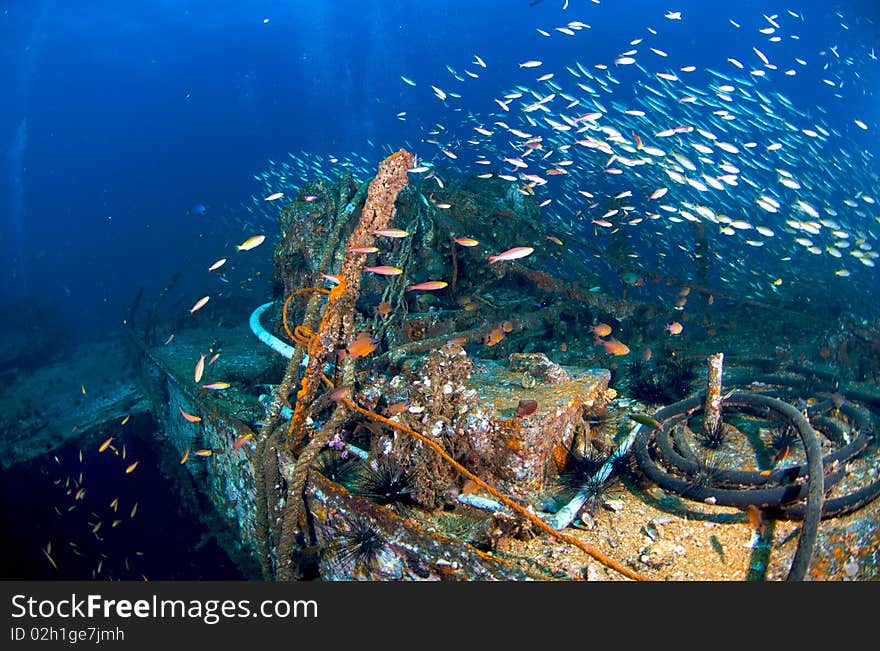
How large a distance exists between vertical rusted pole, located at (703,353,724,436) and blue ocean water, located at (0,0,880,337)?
38401mm

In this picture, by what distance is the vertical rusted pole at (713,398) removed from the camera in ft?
15.8

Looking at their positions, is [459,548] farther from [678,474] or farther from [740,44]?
[740,44]

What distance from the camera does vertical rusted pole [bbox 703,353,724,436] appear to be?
15.8ft

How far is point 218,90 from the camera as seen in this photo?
113 metres

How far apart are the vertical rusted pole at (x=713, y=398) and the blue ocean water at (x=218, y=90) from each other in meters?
38.4

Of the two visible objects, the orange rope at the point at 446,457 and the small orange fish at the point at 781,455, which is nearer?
the orange rope at the point at 446,457

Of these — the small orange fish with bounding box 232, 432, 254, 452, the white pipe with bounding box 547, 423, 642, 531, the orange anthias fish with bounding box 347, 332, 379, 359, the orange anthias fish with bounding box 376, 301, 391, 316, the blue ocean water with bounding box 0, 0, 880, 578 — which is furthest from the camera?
the blue ocean water with bounding box 0, 0, 880, 578

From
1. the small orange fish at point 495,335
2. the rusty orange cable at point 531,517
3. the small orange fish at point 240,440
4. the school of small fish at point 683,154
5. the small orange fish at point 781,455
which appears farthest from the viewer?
the school of small fish at point 683,154

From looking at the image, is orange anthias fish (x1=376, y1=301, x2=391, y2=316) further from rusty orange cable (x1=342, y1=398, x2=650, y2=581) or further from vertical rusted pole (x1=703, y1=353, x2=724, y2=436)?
vertical rusted pole (x1=703, y1=353, x2=724, y2=436)

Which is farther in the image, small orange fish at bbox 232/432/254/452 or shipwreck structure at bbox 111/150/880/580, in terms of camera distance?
small orange fish at bbox 232/432/254/452

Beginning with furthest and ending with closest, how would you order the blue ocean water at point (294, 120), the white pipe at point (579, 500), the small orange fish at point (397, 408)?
1. the blue ocean water at point (294, 120)
2. the small orange fish at point (397, 408)
3. the white pipe at point (579, 500)

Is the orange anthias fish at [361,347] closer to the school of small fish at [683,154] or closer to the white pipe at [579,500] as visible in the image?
the school of small fish at [683,154]

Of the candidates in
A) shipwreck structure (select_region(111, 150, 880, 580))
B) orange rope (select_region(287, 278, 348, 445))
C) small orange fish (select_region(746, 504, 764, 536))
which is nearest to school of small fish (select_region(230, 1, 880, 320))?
shipwreck structure (select_region(111, 150, 880, 580))

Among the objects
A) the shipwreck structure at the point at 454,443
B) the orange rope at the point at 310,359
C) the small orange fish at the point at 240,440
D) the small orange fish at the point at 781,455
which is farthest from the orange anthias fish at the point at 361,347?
the small orange fish at the point at 781,455
